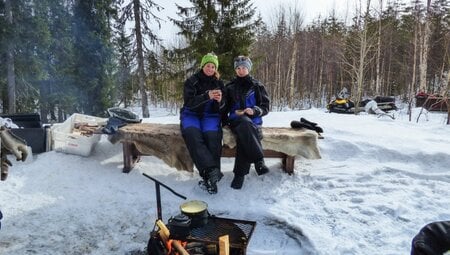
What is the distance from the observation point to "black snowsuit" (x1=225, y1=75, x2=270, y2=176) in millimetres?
Answer: 3650

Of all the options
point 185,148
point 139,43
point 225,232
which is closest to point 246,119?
point 185,148

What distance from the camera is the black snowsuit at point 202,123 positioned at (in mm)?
3633

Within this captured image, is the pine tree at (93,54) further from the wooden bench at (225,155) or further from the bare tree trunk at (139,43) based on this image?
the wooden bench at (225,155)

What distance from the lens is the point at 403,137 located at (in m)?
5.49

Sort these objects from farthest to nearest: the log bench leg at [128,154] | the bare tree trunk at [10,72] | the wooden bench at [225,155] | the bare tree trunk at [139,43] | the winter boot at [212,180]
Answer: the bare tree trunk at [139,43]
the bare tree trunk at [10,72]
the log bench leg at [128,154]
the wooden bench at [225,155]
the winter boot at [212,180]

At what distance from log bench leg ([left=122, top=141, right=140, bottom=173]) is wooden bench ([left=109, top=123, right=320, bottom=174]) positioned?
0.01 meters

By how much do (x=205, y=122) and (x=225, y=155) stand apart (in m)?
0.52

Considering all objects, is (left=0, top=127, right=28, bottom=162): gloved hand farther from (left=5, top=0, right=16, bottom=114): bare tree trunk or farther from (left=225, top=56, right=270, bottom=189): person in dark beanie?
(left=5, top=0, right=16, bottom=114): bare tree trunk

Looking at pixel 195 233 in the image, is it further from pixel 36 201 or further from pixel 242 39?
pixel 242 39

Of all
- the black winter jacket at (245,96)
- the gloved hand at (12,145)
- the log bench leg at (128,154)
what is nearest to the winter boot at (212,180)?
the black winter jacket at (245,96)

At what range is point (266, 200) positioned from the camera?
357cm

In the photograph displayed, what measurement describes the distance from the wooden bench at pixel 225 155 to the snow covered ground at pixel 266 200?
0.36 ft

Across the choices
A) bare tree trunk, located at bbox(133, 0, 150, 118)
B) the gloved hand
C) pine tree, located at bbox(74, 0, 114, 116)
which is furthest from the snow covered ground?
pine tree, located at bbox(74, 0, 114, 116)

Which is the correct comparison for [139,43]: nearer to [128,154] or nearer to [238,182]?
[128,154]
